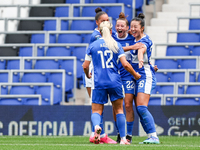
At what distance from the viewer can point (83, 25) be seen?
40.3 feet

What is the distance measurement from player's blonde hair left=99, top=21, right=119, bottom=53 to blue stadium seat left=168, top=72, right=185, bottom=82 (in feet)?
14.8

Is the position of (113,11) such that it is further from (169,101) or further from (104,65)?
(104,65)

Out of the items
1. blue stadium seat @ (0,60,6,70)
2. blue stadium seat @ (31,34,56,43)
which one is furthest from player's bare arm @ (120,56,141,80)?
blue stadium seat @ (31,34,56,43)

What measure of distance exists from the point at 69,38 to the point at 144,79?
5.27 metres

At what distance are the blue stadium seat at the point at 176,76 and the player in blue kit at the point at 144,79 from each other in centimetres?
370

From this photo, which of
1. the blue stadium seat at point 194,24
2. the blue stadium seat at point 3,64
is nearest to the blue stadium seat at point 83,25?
the blue stadium seat at point 3,64

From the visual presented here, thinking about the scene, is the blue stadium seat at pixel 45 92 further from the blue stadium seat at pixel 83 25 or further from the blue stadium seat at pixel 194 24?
the blue stadium seat at pixel 194 24

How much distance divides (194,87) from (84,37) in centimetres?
312

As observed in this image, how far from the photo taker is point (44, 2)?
46.4 feet

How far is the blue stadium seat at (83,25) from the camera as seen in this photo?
12.2m

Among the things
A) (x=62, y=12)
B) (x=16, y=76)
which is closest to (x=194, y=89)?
(x=16, y=76)

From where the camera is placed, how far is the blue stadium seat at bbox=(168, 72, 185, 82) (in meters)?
10.7

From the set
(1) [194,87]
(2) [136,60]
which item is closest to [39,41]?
(1) [194,87]

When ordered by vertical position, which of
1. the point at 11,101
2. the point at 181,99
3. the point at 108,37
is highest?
the point at 108,37
